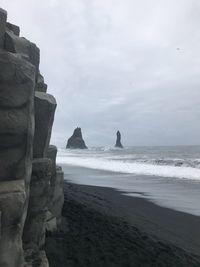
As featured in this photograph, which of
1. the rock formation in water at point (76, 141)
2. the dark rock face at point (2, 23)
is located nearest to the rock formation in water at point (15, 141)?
the dark rock face at point (2, 23)

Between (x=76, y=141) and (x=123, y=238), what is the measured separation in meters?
116

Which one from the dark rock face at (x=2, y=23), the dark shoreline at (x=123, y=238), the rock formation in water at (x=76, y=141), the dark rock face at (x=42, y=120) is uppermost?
the rock formation in water at (x=76, y=141)

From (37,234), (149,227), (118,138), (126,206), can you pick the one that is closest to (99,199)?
(126,206)

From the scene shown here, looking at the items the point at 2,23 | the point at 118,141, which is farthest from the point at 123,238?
Answer: the point at 118,141

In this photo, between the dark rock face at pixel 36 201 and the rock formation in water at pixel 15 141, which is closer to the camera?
the rock formation in water at pixel 15 141

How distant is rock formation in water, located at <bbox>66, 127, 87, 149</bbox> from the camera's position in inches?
4853

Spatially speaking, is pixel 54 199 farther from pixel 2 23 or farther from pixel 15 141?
pixel 2 23

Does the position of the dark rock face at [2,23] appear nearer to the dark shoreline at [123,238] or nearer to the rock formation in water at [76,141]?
the dark shoreline at [123,238]

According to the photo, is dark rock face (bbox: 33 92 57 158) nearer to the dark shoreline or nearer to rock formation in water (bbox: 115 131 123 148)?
the dark shoreline

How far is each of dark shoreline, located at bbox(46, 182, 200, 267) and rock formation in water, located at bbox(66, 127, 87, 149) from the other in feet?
357

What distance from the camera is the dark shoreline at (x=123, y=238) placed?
7.82m

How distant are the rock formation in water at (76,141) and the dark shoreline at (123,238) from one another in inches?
4279

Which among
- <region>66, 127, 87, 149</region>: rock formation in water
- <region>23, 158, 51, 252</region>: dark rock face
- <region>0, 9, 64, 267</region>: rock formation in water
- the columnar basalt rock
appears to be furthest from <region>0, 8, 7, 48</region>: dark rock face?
<region>66, 127, 87, 149</region>: rock formation in water

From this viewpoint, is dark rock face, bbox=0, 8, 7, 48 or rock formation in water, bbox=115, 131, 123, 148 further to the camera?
rock formation in water, bbox=115, 131, 123, 148
